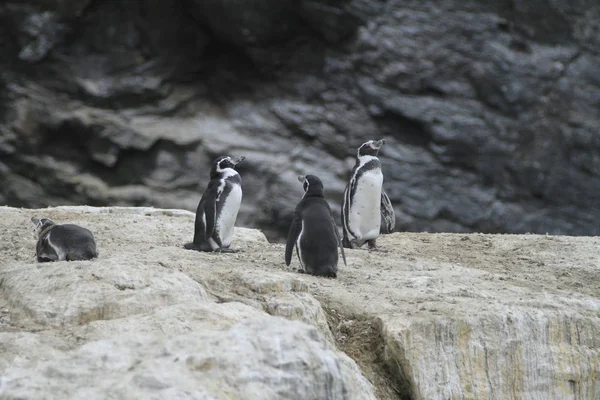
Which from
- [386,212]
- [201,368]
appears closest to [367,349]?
[201,368]

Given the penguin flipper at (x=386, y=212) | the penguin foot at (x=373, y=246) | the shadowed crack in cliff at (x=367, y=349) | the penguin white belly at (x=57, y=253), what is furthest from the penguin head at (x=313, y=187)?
the penguin flipper at (x=386, y=212)

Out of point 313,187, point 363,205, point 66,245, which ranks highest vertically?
point 313,187

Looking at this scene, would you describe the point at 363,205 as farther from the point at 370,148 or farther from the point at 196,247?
the point at 196,247

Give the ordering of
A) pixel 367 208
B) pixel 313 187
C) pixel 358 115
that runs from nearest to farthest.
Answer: pixel 313 187
pixel 367 208
pixel 358 115

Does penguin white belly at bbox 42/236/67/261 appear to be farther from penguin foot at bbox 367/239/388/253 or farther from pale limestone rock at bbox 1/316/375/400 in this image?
penguin foot at bbox 367/239/388/253

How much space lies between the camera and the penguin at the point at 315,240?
603 cm

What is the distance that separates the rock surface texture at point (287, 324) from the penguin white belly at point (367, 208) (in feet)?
2.75

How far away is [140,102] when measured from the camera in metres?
15.8

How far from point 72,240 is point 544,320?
2.87 m

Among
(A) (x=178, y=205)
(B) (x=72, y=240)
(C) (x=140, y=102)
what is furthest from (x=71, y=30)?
(B) (x=72, y=240)

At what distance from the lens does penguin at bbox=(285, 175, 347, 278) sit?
6027mm

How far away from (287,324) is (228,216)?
3482 millimetres

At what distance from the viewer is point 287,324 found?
375 cm

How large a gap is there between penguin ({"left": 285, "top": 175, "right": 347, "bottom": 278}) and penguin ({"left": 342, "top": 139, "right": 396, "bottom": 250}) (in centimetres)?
182
